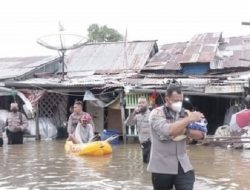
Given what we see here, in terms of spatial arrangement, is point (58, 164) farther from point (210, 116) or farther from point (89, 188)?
point (210, 116)

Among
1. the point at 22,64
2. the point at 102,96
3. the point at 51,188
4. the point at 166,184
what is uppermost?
the point at 22,64

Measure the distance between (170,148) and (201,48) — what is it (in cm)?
1622

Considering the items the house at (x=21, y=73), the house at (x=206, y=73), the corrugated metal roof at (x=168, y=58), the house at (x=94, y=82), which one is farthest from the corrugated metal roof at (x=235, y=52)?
the house at (x=21, y=73)

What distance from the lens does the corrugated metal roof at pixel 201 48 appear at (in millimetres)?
19811

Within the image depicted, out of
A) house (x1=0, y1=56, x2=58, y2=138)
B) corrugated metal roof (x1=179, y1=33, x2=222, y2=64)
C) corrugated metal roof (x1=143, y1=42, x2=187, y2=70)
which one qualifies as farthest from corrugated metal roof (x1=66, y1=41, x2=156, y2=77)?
corrugated metal roof (x1=179, y1=33, x2=222, y2=64)

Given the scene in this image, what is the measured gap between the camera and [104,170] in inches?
428

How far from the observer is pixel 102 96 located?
19781 mm

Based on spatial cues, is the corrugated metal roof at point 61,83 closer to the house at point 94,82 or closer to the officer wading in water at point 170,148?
the house at point 94,82

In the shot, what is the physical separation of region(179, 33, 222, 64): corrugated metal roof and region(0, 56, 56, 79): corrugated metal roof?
654 centimetres

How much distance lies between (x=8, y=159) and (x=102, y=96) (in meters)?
6.87

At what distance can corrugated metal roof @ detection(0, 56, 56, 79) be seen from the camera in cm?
2197

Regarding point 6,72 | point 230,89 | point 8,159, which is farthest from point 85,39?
point 8,159

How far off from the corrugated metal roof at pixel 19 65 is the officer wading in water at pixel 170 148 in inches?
657

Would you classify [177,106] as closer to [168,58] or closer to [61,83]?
[61,83]
